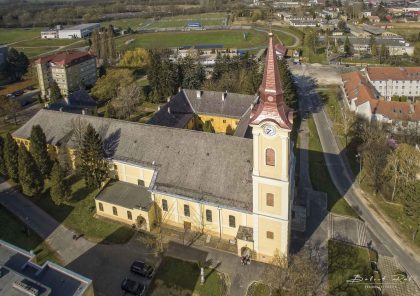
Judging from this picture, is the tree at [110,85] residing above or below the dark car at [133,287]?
above

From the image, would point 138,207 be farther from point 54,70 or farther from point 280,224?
point 54,70

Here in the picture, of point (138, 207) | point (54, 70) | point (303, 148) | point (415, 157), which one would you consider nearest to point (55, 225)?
point (138, 207)

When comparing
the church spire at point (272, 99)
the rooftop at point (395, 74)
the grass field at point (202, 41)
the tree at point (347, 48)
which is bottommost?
the rooftop at point (395, 74)

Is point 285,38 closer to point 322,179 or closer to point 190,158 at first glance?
point 322,179

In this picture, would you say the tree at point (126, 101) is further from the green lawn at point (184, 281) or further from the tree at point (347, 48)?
the tree at point (347, 48)

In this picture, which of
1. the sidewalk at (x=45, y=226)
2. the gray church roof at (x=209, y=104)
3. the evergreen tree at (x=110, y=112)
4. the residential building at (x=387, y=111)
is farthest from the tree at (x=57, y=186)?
the residential building at (x=387, y=111)

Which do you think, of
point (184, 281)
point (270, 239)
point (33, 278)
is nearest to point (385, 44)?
point (270, 239)
